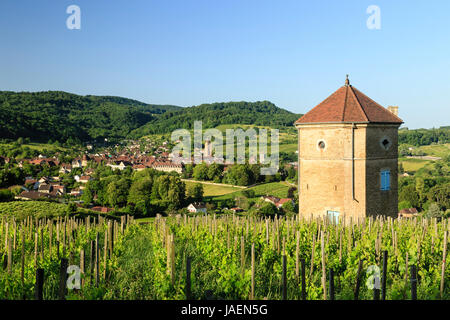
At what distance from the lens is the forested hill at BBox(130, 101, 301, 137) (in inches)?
5423

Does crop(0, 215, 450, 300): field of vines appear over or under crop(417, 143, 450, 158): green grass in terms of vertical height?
under

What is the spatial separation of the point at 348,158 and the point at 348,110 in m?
1.95

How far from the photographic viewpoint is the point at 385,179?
53.5 ft

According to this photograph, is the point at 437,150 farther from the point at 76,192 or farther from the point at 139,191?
the point at 76,192

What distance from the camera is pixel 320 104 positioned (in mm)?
16891

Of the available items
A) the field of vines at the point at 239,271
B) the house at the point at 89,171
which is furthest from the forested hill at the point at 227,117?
the field of vines at the point at 239,271

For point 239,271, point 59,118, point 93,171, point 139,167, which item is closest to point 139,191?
point 93,171

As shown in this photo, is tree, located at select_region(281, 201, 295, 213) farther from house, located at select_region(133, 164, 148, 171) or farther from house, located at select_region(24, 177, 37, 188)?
house, located at select_region(133, 164, 148, 171)

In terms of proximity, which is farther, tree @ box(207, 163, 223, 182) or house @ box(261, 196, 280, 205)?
tree @ box(207, 163, 223, 182)

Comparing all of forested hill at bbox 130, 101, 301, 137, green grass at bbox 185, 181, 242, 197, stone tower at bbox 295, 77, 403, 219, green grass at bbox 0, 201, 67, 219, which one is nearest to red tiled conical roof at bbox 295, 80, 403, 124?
stone tower at bbox 295, 77, 403, 219

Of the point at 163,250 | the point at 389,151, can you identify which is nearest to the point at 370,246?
the point at 163,250

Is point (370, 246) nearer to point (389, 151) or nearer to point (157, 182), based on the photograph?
point (389, 151)
